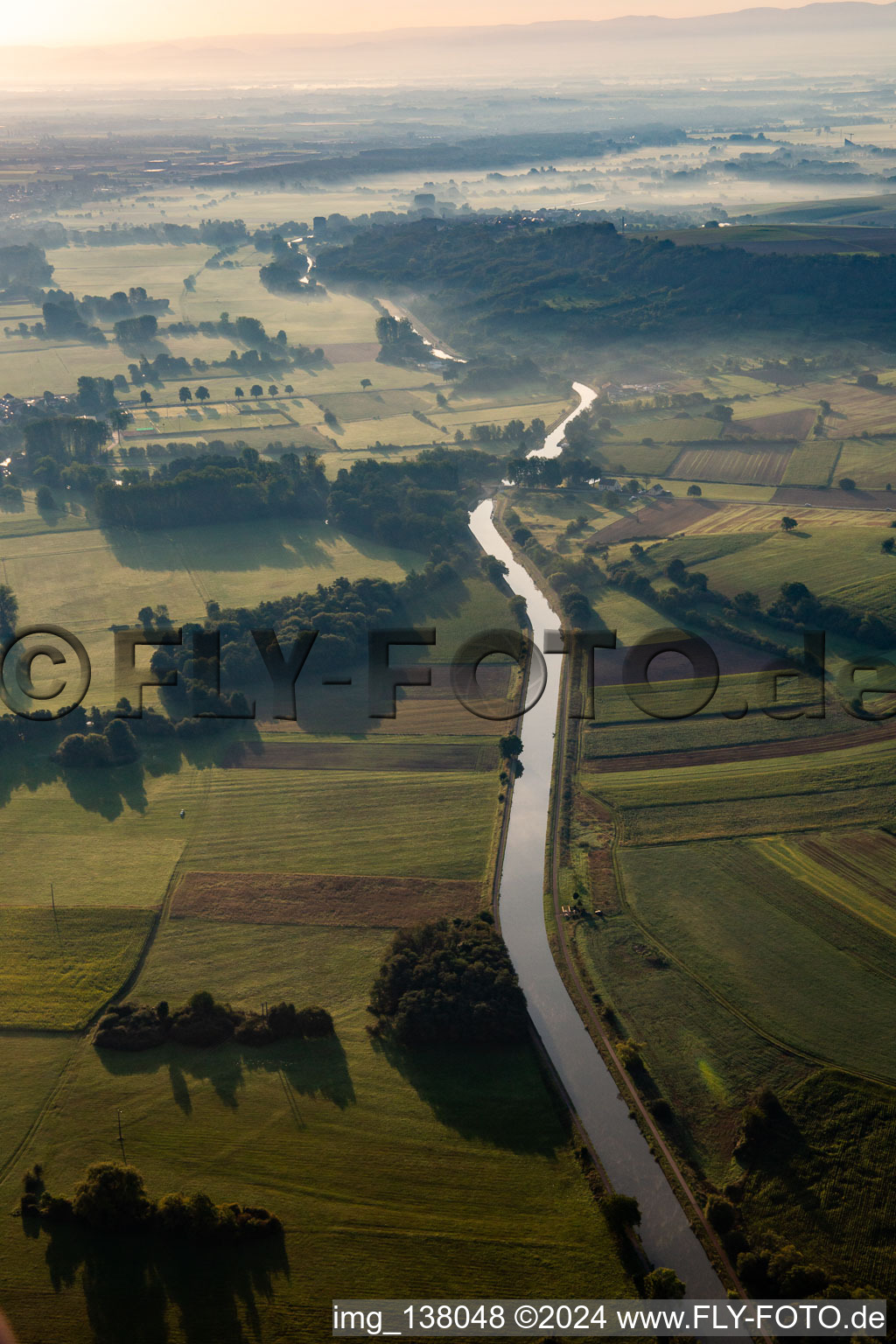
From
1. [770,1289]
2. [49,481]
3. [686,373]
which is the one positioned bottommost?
[770,1289]

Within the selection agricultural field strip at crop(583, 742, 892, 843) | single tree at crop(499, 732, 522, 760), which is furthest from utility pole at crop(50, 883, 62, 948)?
agricultural field strip at crop(583, 742, 892, 843)

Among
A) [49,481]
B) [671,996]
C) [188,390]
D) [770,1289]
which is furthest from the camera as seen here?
[188,390]

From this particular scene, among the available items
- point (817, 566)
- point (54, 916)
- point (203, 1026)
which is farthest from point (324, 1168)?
point (817, 566)

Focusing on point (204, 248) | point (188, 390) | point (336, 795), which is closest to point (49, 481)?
point (188, 390)

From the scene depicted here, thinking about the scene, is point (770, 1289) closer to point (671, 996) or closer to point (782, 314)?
point (671, 996)

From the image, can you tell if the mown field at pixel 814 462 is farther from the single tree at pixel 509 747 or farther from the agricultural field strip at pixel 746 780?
the single tree at pixel 509 747

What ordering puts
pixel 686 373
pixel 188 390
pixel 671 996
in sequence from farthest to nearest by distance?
1. pixel 686 373
2. pixel 188 390
3. pixel 671 996

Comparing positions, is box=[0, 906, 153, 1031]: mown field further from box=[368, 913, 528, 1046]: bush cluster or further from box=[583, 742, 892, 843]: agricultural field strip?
box=[583, 742, 892, 843]: agricultural field strip

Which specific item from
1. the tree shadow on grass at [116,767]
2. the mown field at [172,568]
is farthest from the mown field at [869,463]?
the tree shadow on grass at [116,767]

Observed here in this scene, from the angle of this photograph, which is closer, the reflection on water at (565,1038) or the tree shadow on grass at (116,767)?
the reflection on water at (565,1038)
